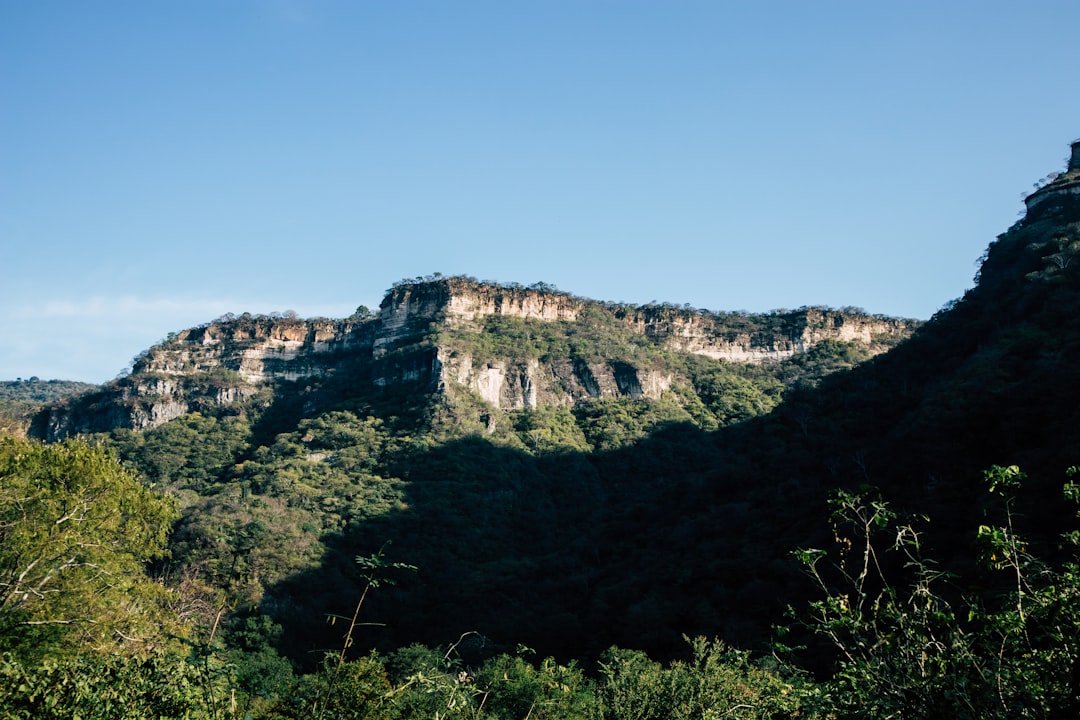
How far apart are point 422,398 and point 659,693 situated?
58.9 m

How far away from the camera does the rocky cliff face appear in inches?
3243

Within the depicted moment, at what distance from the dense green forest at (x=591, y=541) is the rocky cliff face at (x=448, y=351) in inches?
54.0

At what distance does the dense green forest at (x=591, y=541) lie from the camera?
6.52 m

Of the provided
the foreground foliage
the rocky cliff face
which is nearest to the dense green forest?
the foreground foliage

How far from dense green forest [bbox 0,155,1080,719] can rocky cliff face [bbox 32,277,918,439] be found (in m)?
1.37

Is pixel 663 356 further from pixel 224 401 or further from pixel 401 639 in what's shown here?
pixel 401 639

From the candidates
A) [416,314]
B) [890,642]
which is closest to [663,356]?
[416,314]

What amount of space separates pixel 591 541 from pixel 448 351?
32872 mm

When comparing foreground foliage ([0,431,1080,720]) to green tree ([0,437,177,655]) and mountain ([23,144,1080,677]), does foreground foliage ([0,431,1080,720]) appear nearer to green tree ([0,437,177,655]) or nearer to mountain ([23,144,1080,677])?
green tree ([0,437,177,655])

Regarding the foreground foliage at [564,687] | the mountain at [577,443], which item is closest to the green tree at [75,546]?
the foreground foliage at [564,687]

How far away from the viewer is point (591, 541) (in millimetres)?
53875

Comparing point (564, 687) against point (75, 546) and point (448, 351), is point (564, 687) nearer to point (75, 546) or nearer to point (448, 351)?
point (75, 546)

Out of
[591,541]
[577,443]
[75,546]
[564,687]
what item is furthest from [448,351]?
[564,687]

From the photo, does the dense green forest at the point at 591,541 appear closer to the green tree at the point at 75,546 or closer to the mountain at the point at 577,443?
the green tree at the point at 75,546
